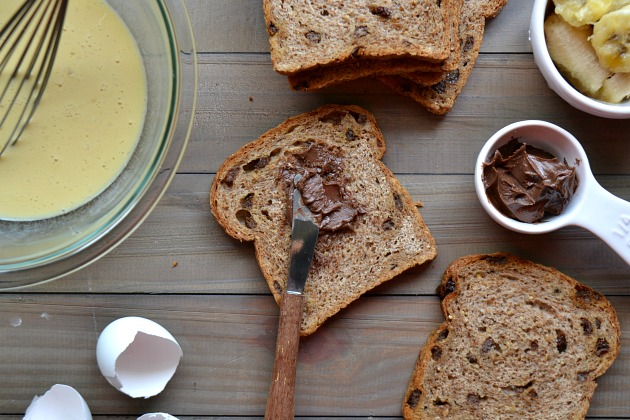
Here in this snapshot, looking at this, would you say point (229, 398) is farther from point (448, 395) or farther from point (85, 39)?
point (85, 39)

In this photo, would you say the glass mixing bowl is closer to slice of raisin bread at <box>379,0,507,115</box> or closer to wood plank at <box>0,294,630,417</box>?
wood plank at <box>0,294,630,417</box>

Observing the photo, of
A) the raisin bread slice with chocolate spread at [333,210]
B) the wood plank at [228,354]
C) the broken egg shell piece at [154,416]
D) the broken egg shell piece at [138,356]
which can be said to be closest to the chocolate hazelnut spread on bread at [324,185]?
the raisin bread slice with chocolate spread at [333,210]

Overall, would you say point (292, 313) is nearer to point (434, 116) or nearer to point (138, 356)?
point (138, 356)

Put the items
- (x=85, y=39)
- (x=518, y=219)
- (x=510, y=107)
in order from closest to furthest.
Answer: (x=85, y=39) < (x=518, y=219) < (x=510, y=107)

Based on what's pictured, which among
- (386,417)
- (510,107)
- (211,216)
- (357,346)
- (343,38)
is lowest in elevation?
(386,417)

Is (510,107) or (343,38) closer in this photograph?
(343,38)

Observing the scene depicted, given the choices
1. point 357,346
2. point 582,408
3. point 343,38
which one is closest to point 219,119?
point 343,38

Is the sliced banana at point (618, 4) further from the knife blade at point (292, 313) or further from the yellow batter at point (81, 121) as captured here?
the yellow batter at point (81, 121)
